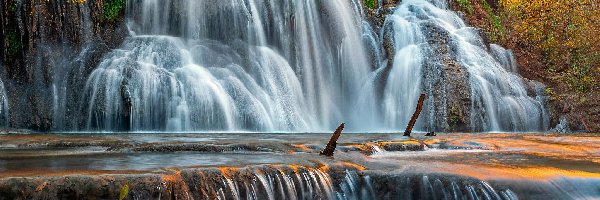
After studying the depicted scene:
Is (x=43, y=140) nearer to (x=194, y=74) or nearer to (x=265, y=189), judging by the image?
(x=265, y=189)

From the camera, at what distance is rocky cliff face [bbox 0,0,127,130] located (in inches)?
595

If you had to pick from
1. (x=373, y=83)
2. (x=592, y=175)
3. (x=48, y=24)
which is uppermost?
(x=48, y=24)

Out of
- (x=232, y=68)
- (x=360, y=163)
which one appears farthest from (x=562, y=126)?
(x=360, y=163)

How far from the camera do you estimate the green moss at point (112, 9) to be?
1794 cm

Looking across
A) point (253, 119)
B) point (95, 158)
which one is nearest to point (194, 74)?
point (253, 119)

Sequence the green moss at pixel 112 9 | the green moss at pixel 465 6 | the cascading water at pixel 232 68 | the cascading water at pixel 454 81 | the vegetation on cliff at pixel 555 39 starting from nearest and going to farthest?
the cascading water at pixel 232 68 → the green moss at pixel 112 9 → the cascading water at pixel 454 81 → the vegetation on cliff at pixel 555 39 → the green moss at pixel 465 6

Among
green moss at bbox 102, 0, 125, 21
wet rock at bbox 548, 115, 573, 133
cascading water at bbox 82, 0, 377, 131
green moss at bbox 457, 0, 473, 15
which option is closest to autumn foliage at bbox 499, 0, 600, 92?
green moss at bbox 457, 0, 473, 15

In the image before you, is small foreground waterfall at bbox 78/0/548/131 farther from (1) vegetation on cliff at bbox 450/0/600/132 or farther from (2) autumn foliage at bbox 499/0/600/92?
(2) autumn foliage at bbox 499/0/600/92

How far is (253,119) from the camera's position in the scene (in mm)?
15711

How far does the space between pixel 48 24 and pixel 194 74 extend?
4.08 m

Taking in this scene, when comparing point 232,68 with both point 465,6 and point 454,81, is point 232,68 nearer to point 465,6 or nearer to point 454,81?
point 454,81

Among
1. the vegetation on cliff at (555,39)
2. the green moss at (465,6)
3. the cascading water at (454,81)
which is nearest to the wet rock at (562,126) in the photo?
the cascading water at (454,81)

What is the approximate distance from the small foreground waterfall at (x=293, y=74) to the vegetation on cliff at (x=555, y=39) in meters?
1.65

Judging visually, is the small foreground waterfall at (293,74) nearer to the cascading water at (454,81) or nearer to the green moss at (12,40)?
the cascading water at (454,81)
